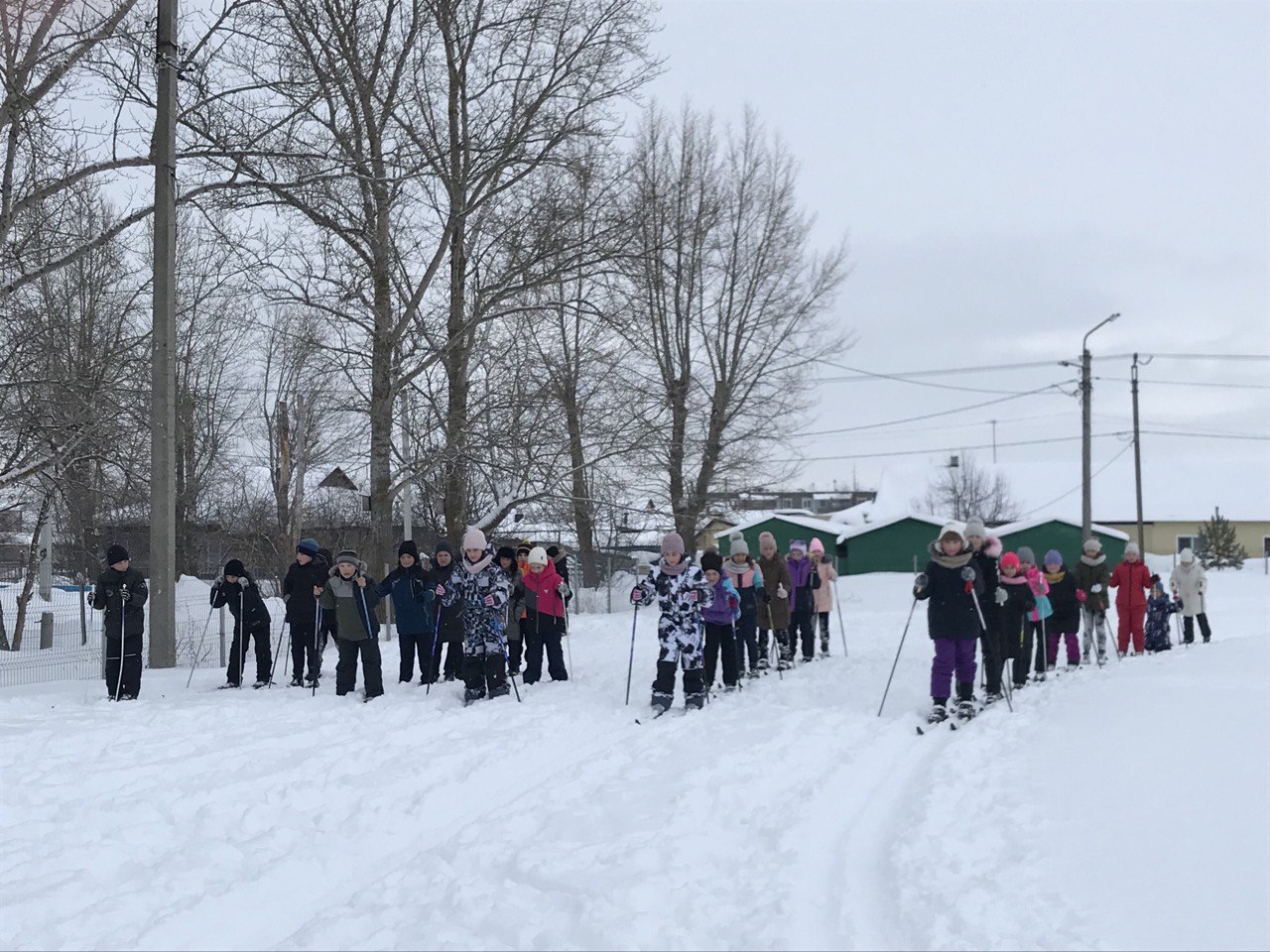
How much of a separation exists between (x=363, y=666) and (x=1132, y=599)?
427 inches

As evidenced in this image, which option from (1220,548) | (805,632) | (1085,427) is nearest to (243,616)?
(805,632)

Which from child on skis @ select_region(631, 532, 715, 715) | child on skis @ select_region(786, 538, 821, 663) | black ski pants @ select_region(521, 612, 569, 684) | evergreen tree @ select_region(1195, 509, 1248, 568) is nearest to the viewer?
child on skis @ select_region(631, 532, 715, 715)

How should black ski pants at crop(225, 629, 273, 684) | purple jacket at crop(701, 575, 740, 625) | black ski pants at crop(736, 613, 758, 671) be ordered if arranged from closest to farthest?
purple jacket at crop(701, 575, 740, 625), black ski pants at crop(225, 629, 273, 684), black ski pants at crop(736, 613, 758, 671)

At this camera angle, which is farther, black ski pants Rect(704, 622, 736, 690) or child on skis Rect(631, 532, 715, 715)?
black ski pants Rect(704, 622, 736, 690)

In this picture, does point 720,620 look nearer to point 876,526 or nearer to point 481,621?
point 481,621

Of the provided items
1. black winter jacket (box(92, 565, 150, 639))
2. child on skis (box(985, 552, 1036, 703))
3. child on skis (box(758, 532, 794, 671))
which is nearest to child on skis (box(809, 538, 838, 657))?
child on skis (box(758, 532, 794, 671))

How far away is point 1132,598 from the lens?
1605 cm

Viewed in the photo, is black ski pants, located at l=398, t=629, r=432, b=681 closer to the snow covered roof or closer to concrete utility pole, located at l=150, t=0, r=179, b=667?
concrete utility pole, located at l=150, t=0, r=179, b=667

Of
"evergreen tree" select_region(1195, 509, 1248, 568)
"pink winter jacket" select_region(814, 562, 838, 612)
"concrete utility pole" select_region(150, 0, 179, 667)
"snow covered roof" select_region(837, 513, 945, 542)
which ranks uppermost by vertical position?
"concrete utility pole" select_region(150, 0, 179, 667)

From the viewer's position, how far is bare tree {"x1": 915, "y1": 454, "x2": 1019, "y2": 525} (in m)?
69.5

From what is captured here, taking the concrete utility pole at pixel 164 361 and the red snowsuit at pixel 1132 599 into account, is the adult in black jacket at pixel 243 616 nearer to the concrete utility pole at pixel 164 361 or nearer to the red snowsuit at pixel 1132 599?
the concrete utility pole at pixel 164 361

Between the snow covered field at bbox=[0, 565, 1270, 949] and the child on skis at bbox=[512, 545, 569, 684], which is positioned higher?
the child on skis at bbox=[512, 545, 569, 684]

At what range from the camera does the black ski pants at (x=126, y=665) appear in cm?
1106

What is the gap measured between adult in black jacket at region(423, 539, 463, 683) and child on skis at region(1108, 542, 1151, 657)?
936 centimetres
